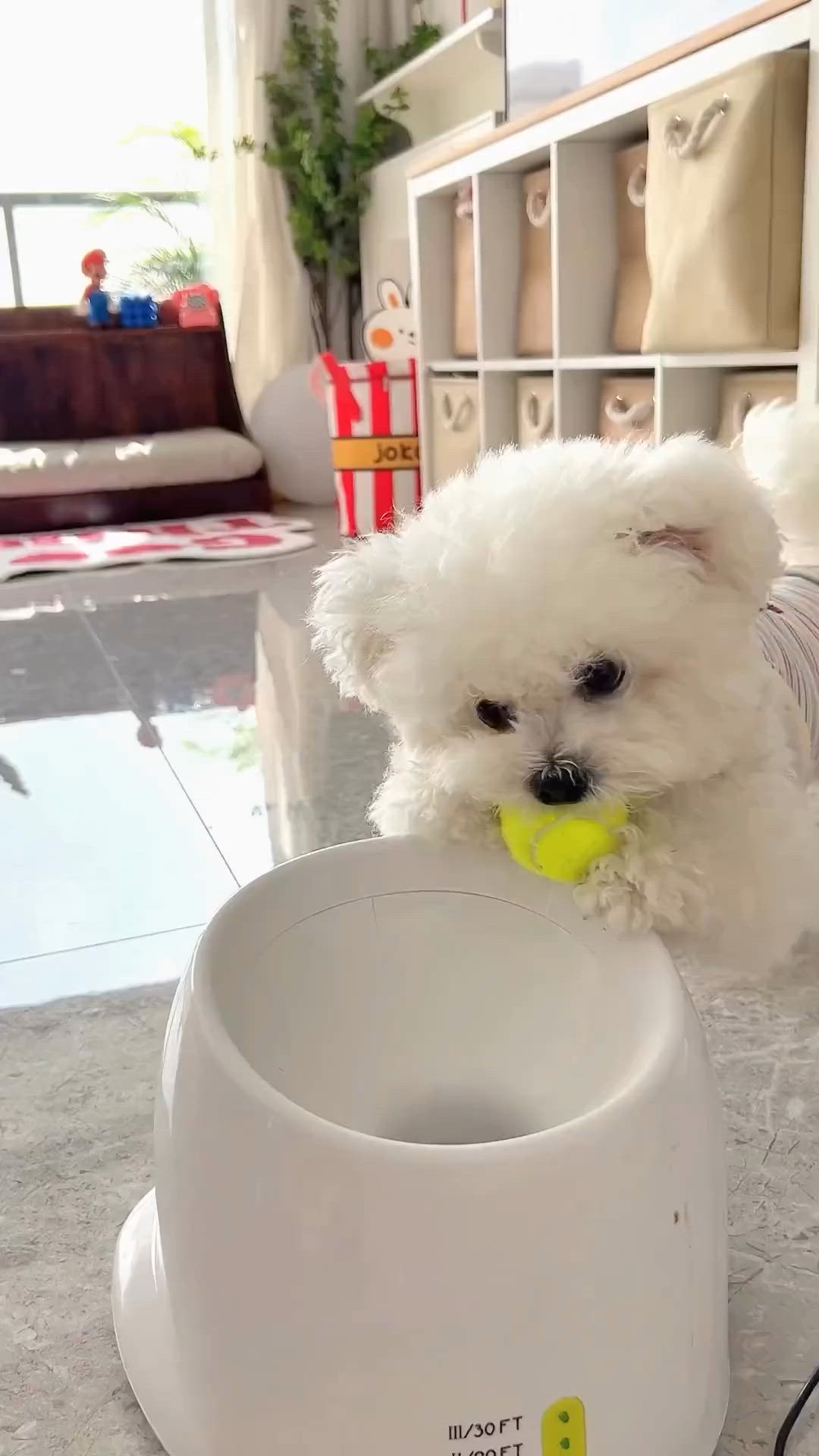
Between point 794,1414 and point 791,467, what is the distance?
0.89 m

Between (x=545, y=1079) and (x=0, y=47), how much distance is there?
4659mm

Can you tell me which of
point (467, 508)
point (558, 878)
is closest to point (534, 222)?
point (467, 508)

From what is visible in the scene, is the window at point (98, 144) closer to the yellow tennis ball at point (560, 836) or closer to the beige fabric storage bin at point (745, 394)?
the beige fabric storage bin at point (745, 394)

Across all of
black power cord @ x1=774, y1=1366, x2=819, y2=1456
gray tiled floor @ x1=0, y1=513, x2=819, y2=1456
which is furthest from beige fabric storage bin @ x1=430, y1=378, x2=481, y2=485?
black power cord @ x1=774, y1=1366, x2=819, y2=1456

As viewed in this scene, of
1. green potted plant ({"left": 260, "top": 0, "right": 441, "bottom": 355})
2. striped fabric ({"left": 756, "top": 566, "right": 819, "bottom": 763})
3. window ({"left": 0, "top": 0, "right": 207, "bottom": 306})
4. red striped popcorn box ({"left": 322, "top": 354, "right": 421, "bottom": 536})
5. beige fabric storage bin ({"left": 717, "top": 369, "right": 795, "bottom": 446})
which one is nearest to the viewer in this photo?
striped fabric ({"left": 756, "top": 566, "right": 819, "bottom": 763})

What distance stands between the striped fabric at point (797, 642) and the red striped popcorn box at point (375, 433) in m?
2.10

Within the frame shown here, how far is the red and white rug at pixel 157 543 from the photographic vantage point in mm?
3330

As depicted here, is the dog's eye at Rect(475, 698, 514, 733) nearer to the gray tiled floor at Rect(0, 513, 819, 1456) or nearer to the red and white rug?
the gray tiled floor at Rect(0, 513, 819, 1456)

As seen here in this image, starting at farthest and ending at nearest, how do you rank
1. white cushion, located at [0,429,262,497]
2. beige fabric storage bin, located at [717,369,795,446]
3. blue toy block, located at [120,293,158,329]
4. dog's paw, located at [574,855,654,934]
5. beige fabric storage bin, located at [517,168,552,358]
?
blue toy block, located at [120,293,158,329]
white cushion, located at [0,429,262,497]
beige fabric storage bin, located at [517,168,552,358]
beige fabric storage bin, located at [717,369,795,446]
dog's paw, located at [574,855,654,934]

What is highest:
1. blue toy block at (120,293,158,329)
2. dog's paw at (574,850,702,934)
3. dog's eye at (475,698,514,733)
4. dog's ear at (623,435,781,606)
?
blue toy block at (120,293,158,329)

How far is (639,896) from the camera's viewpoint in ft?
2.59

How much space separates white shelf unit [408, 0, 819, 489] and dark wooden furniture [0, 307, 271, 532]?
125 cm

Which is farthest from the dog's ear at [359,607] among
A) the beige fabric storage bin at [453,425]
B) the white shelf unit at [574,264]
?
the beige fabric storage bin at [453,425]

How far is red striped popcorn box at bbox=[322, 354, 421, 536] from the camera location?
3250 mm
